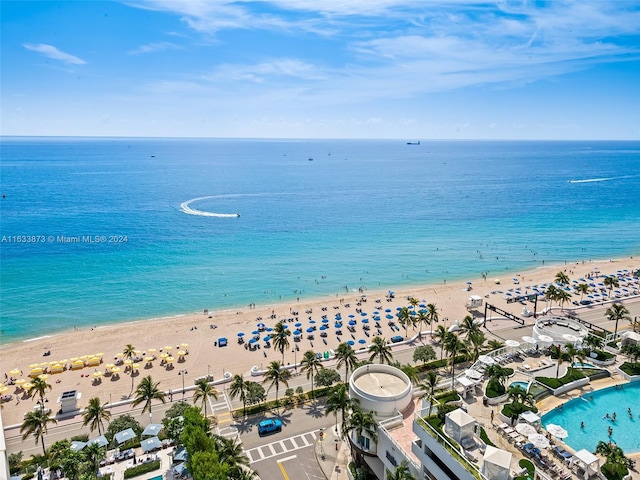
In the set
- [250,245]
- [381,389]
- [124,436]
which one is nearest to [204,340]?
[124,436]

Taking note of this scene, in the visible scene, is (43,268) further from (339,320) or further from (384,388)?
(384,388)

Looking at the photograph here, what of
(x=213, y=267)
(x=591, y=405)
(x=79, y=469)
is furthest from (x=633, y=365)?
(x=213, y=267)

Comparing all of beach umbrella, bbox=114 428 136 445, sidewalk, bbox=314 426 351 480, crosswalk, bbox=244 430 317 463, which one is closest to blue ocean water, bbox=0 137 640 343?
beach umbrella, bbox=114 428 136 445

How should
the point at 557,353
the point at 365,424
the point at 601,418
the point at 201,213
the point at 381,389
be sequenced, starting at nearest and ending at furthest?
the point at 365,424
the point at 601,418
the point at 381,389
the point at 557,353
the point at 201,213

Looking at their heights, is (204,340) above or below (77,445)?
below

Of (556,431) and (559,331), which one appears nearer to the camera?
(556,431)

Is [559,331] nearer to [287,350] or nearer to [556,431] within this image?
[556,431]

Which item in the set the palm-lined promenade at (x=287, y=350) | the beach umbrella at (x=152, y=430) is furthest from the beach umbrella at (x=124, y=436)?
the palm-lined promenade at (x=287, y=350)
